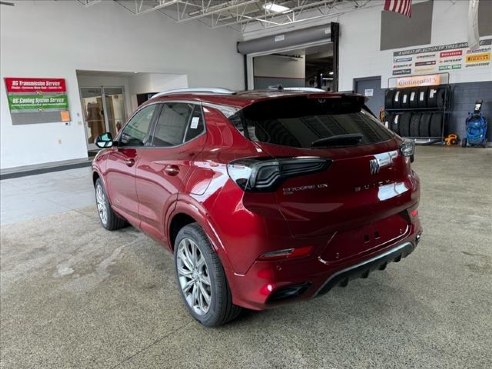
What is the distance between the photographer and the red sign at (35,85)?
30.9 feet

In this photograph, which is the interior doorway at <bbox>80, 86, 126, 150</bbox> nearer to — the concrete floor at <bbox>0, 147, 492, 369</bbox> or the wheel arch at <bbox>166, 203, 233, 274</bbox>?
the concrete floor at <bbox>0, 147, 492, 369</bbox>

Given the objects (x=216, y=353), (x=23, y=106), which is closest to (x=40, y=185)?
(x=23, y=106)

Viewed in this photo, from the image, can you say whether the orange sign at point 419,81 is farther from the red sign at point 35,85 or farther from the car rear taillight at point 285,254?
the car rear taillight at point 285,254

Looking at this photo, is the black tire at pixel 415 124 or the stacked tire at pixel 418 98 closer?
the stacked tire at pixel 418 98

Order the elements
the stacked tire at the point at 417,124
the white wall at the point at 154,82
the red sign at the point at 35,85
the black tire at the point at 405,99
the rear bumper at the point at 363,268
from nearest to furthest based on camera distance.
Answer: the rear bumper at the point at 363,268 → the red sign at the point at 35,85 → the stacked tire at the point at 417,124 → the black tire at the point at 405,99 → the white wall at the point at 154,82

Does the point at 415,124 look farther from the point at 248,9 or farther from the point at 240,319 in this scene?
the point at 240,319

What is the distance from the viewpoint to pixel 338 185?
1887 millimetres

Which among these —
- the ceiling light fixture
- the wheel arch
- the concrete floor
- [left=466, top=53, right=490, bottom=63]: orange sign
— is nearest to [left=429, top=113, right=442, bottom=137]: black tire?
[left=466, top=53, right=490, bottom=63]: orange sign

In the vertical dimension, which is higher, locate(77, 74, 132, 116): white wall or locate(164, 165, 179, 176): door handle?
locate(77, 74, 132, 116): white wall

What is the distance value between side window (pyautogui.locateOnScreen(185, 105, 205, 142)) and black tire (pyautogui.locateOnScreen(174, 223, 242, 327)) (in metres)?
0.56

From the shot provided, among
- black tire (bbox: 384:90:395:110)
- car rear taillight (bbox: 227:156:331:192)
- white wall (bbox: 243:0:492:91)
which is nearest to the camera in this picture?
car rear taillight (bbox: 227:156:331:192)

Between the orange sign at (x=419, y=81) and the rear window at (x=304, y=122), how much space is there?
9.87 meters

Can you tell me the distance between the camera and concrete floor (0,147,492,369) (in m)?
1.99

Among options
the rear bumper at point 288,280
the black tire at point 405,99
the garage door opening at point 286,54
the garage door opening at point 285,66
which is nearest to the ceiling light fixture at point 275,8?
the garage door opening at point 286,54
